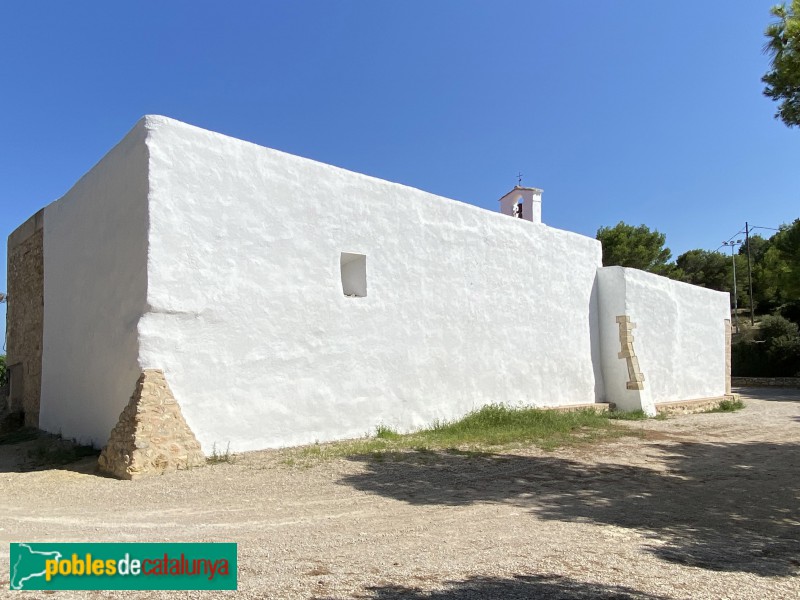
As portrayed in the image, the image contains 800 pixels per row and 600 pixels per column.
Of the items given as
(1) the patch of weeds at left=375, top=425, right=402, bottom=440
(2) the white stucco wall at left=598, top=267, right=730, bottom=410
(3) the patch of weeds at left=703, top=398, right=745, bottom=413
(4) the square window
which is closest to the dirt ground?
(1) the patch of weeds at left=375, top=425, right=402, bottom=440

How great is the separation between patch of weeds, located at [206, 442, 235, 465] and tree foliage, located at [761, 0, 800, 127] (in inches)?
297

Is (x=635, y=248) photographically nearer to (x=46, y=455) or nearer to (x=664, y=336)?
(x=664, y=336)

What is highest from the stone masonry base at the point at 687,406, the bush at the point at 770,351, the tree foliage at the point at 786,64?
the tree foliage at the point at 786,64

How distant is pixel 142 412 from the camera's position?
6152mm

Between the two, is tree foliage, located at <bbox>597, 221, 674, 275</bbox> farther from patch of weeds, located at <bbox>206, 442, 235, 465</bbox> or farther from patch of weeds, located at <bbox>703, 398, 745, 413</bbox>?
patch of weeds, located at <bbox>206, 442, 235, 465</bbox>

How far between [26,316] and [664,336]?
555 inches

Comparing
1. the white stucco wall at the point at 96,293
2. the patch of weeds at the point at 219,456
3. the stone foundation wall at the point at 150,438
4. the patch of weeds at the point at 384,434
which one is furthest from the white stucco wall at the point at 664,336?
the white stucco wall at the point at 96,293

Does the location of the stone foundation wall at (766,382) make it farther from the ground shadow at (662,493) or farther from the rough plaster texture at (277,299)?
the ground shadow at (662,493)

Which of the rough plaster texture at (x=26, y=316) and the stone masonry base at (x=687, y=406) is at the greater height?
the rough plaster texture at (x=26, y=316)

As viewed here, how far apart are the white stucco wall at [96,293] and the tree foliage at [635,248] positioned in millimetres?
24314

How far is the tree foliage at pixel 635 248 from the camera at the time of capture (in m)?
27.8

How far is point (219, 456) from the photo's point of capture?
6824 millimetres

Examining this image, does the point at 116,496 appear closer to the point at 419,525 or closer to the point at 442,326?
the point at 419,525

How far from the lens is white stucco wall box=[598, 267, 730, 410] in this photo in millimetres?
12602
